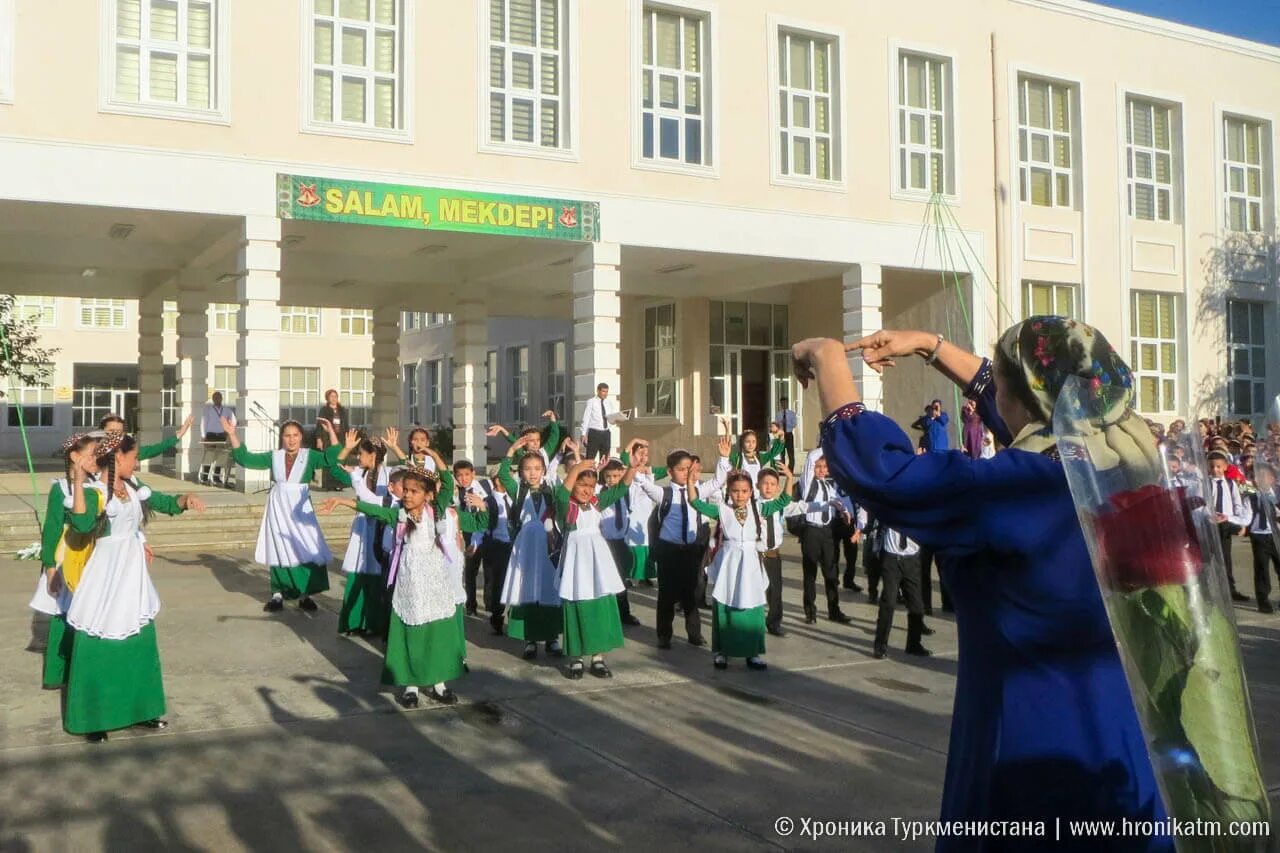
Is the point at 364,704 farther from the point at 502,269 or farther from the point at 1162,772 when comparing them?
the point at 502,269

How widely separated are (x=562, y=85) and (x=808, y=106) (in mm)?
4513

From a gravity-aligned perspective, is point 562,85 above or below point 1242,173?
below

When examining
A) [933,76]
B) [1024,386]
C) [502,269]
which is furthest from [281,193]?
[1024,386]

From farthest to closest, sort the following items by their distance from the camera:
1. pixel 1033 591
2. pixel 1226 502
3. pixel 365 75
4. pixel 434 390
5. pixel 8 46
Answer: pixel 434 390 → pixel 365 75 → pixel 8 46 → pixel 1226 502 → pixel 1033 591

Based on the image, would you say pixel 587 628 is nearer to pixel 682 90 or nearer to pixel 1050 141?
pixel 682 90

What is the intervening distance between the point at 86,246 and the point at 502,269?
273 inches

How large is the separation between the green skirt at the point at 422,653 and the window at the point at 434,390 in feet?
100

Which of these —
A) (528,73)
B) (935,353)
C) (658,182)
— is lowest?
(935,353)

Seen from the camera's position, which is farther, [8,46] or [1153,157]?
[1153,157]

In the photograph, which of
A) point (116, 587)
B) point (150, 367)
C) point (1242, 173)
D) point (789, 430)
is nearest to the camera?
point (116, 587)

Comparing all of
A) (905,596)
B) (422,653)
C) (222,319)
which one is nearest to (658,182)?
(905,596)

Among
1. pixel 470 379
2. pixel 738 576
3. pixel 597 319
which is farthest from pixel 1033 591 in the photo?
pixel 470 379

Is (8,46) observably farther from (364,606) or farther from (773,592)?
(773,592)

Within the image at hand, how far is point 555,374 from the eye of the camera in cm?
3173
